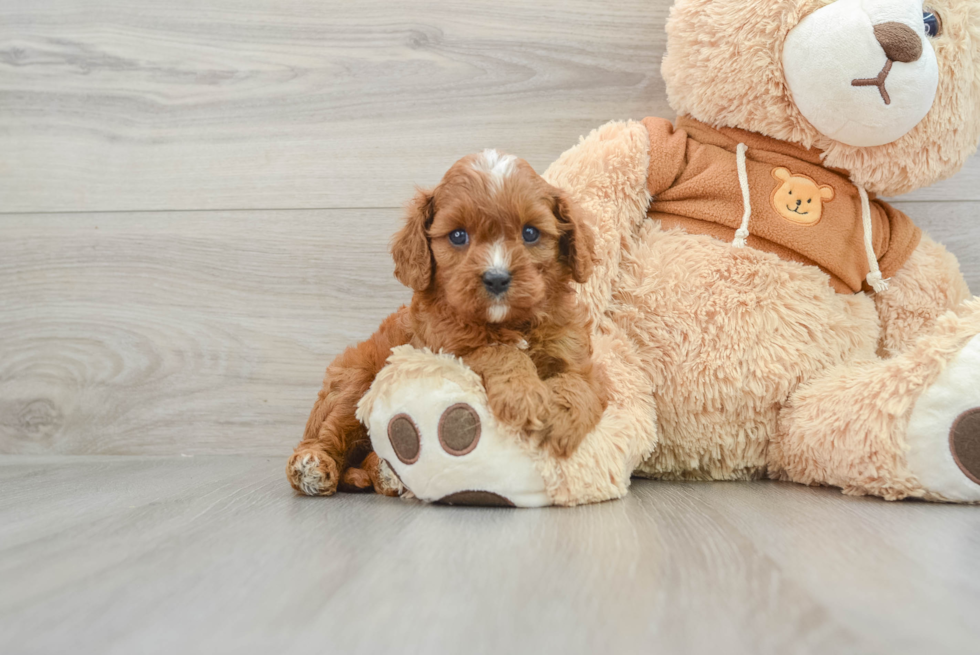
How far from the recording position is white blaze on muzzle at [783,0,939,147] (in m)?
1.16

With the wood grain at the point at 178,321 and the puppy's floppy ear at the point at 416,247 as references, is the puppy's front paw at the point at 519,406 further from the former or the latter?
the wood grain at the point at 178,321

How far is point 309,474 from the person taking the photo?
3.93 ft

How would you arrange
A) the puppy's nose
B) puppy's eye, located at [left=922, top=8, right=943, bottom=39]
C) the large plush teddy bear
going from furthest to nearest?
puppy's eye, located at [left=922, top=8, right=943, bottom=39] → the large plush teddy bear → the puppy's nose

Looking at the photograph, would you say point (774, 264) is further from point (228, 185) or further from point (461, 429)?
point (228, 185)

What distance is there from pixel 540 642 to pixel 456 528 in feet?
1.19

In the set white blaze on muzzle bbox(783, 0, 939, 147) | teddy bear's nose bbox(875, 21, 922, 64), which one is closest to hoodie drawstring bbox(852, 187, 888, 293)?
white blaze on muzzle bbox(783, 0, 939, 147)

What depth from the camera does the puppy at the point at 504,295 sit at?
1017 millimetres

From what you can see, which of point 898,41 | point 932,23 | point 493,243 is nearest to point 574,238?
point 493,243

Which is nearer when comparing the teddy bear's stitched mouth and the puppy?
the puppy

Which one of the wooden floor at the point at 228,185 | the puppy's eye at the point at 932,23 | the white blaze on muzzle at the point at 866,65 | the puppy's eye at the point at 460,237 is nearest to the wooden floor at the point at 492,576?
the wooden floor at the point at 228,185

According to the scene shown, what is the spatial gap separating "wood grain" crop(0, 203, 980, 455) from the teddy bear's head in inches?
30.0

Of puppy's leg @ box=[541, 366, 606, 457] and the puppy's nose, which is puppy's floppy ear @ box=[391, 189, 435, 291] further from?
puppy's leg @ box=[541, 366, 606, 457]

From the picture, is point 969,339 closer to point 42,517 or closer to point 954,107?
point 954,107

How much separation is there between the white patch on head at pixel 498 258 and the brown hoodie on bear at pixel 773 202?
1.45 ft
